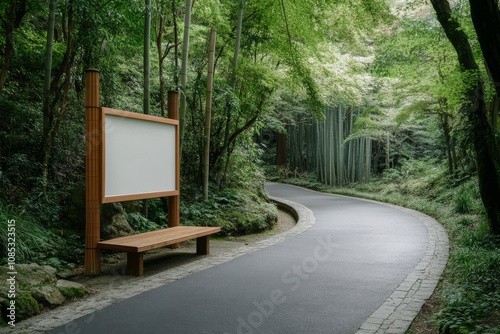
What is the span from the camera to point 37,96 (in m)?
7.30

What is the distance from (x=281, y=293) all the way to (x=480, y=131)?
13.6ft

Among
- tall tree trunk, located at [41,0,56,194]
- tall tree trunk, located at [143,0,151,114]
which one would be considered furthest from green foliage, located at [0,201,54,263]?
tall tree trunk, located at [143,0,151,114]

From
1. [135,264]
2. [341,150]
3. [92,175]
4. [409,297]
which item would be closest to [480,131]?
[409,297]

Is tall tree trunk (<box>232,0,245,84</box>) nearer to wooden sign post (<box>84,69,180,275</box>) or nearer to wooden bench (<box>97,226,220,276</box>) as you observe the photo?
wooden sign post (<box>84,69,180,275</box>)

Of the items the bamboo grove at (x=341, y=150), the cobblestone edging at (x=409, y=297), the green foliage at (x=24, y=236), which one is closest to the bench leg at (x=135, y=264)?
the green foliage at (x=24, y=236)

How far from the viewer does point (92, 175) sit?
180 inches

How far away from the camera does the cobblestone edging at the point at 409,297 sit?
3.11 meters

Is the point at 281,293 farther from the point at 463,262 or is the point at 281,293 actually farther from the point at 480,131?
the point at 480,131

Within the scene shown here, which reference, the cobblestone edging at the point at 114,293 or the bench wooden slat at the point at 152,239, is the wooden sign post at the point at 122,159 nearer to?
the bench wooden slat at the point at 152,239

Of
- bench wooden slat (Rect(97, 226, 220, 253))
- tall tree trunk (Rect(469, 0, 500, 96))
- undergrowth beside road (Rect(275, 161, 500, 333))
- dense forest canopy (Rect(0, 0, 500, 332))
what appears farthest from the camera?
dense forest canopy (Rect(0, 0, 500, 332))

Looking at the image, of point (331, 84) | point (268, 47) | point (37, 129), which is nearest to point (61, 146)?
point (37, 129)

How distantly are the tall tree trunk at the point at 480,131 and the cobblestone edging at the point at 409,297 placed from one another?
93cm

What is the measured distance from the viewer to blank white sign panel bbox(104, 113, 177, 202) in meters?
4.77

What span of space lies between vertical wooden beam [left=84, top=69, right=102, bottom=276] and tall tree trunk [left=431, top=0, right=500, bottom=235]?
4.94 metres
